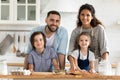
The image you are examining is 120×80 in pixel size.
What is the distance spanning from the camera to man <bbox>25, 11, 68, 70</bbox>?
9.50 feet

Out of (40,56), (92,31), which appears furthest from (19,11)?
(92,31)

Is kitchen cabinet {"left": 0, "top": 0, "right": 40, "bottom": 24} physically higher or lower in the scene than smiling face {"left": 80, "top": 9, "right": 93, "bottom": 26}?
higher

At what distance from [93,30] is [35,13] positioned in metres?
1.62

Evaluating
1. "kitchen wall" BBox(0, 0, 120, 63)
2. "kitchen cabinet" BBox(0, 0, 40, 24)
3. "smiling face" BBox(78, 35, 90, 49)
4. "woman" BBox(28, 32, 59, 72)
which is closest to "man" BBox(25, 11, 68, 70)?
"woman" BBox(28, 32, 59, 72)

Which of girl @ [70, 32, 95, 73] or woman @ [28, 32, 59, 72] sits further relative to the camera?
woman @ [28, 32, 59, 72]

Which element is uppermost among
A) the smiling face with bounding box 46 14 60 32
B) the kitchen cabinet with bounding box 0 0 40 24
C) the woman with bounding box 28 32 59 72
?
the kitchen cabinet with bounding box 0 0 40 24

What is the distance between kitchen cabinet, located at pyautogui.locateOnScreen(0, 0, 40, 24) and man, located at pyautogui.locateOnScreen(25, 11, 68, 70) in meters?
1.27

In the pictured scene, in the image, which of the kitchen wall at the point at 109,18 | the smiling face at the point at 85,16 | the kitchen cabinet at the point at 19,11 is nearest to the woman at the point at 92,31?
the smiling face at the point at 85,16

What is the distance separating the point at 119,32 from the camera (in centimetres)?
456

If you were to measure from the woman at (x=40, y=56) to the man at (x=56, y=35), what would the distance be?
0.11 metres

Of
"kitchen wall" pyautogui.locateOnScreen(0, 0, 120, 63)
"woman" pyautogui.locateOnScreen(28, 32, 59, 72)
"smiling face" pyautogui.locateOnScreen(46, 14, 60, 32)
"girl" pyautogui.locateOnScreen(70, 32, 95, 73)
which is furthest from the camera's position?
"kitchen wall" pyautogui.locateOnScreen(0, 0, 120, 63)

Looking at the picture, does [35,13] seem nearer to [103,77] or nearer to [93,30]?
[93,30]

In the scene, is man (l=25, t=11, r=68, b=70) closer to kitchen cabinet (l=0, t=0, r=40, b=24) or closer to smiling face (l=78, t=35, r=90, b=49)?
smiling face (l=78, t=35, r=90, b=49)

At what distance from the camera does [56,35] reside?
297 cm
